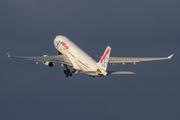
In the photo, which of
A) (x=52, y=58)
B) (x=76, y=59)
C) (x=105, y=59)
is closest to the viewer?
(x=105, y=59)

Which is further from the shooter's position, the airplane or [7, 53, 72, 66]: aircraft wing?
[7, 53, 72, 66]: aircraft wing

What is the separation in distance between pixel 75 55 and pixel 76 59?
1167 mm

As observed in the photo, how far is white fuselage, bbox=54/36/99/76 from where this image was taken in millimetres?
67488

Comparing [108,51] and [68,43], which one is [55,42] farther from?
[108,51]

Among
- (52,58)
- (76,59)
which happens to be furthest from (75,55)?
(52,58)

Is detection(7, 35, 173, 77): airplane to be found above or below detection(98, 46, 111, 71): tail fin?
above

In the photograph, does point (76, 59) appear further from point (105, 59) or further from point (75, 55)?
point (105, 59)

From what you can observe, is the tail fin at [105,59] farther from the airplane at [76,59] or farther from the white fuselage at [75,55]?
the white fuselage at [75,55]

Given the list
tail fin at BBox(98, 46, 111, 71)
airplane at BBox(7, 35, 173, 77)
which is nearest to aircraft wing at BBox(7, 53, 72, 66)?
airplane at BBox(7, 35, 173, 77)

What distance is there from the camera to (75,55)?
7338 centimetres

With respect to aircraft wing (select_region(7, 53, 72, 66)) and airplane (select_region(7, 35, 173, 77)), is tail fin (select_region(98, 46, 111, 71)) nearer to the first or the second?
airplane (select_region(7, 35, 173, 77))

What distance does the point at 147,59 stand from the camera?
72500 mm

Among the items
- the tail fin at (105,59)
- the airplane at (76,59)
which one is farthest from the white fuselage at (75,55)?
the tail fin at (105,59)

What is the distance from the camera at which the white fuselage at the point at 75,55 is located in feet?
221
